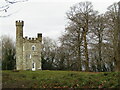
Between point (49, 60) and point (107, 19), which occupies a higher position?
point (107, 19)

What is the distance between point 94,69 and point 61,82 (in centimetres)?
1984

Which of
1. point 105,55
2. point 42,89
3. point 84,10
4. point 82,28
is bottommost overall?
point 42,89

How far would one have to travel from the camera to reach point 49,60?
130 feet

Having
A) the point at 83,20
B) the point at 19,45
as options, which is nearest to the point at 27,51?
the point at 19,45

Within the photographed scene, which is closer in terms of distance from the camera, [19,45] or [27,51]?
[19,45]

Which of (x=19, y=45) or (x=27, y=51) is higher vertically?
(x=19, y=45)

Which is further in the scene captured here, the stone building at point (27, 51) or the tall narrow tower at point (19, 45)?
the stone building at point (27, 51)

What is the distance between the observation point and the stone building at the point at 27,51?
34688mm

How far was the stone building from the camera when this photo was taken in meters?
34.7

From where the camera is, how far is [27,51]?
37.6 meters

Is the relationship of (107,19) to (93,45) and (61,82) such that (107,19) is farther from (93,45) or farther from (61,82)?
(61,82)

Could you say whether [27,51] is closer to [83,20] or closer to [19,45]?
[19,45]

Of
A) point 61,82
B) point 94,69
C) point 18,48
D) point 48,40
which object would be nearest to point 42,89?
point 61,82

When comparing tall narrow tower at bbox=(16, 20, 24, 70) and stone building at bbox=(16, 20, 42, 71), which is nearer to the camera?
tall narrow tower at bbox=(16, 20, 24, 70)
